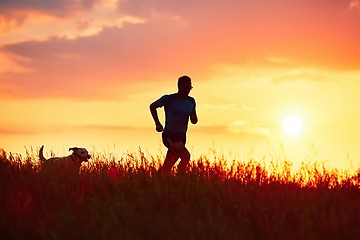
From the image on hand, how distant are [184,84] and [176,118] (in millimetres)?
663

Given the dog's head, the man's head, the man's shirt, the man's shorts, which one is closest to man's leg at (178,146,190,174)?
the man's shorts

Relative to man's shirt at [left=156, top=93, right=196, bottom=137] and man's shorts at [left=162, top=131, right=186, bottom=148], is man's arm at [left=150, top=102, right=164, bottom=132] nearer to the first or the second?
man's shirt at [left=156, top=93, right=196, bottom=137]

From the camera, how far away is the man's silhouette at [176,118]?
461 inches

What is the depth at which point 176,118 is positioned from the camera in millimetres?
11805

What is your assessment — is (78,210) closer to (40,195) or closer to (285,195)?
(40,195)

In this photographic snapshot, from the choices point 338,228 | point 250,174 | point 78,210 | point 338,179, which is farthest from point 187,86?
point 338,228

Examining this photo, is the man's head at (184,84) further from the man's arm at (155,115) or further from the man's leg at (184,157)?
the man's leg at (184,157)

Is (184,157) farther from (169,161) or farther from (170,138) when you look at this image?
(170,138)

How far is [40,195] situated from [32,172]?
1.65 metres

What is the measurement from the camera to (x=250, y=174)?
10789 millimetres

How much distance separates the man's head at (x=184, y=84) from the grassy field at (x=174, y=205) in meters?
1.60

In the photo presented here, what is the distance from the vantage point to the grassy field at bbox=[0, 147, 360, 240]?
746cm

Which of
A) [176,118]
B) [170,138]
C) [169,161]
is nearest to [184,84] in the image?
[176,118]

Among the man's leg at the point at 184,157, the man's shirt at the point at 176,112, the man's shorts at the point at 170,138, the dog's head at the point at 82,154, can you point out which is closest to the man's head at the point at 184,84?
the man's shirt at the point at 176,112
